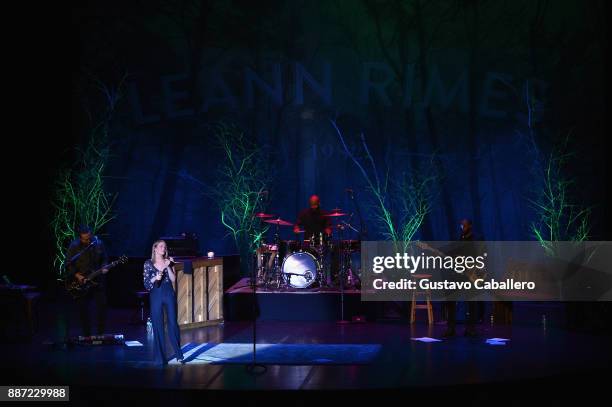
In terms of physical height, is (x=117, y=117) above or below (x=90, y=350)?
above

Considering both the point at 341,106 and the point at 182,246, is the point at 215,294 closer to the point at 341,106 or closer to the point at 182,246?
the point at 182,246

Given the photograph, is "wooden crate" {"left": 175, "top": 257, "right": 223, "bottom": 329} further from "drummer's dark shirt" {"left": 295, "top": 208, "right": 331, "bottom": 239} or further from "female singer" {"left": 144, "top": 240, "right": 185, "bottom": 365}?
"female singer" {"left": 144, "top": 240, "right": 185, "bottom": 365}

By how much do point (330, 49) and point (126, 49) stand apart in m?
3.98

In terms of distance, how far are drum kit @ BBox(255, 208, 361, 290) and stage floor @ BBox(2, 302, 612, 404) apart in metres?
1.40

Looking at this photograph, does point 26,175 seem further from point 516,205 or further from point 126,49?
point 516,205

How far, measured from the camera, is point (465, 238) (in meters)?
10.5

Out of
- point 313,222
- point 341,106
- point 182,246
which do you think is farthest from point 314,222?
point 341,106

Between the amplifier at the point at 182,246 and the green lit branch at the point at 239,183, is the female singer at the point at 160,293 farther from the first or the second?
the green lit branch at the point at 239,183

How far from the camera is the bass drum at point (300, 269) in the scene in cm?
1245

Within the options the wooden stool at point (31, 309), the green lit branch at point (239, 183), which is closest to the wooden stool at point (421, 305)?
the green lit branch at point (239, 183)

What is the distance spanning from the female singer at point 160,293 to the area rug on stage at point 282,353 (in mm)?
287

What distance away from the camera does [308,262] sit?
12.5 metres

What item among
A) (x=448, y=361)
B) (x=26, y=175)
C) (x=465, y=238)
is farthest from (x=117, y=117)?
(x=448, y=361)

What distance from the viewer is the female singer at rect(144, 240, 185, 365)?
8625mm
